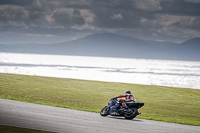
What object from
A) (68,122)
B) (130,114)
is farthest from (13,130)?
(130,114)

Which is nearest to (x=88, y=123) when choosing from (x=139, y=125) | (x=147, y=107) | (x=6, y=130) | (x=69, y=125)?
(x=69, y=125)

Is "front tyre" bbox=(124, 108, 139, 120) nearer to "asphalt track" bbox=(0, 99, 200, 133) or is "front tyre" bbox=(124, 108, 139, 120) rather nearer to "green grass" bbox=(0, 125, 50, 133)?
"asphalt track" bbox=(0, 99, 200, 133)

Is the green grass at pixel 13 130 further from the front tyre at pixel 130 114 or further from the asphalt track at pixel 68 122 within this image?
the front tyre at pixel 130 114

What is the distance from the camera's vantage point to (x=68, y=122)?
15.3 meters

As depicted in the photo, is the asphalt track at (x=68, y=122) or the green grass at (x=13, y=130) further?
the asphalt track at (x=68, y=122)

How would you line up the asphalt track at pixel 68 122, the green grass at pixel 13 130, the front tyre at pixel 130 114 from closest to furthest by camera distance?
the green grass at pixel 13 130 → the asphalt track at pixel 68 122 → the front tyre at pixel 130 114

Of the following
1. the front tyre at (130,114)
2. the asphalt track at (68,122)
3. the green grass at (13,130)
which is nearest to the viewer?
the green grass at (13,130)

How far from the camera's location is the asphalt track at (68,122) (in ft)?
45.6

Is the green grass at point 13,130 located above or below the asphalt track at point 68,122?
below

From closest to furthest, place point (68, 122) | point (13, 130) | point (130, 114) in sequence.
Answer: point (13, 130)
point (68, 122)
point (130, 114)

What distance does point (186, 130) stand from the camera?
51.5 feet

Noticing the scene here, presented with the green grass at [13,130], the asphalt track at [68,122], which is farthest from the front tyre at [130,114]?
the green grass at [13,130]

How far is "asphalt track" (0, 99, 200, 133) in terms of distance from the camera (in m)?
13.9

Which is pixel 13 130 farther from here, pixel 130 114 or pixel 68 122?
pixel 130 114
